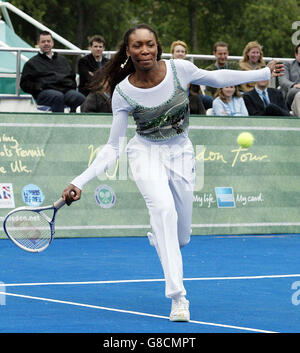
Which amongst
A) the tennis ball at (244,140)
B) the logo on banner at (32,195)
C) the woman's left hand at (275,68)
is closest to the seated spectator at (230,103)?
the tennis ball at (244,140)

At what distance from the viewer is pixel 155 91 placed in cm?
773

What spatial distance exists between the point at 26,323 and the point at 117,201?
19.9 feet

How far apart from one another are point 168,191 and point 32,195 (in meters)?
5.47

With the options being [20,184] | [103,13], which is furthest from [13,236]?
[103,13]

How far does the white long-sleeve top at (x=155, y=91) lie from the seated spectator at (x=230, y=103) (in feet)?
20.5

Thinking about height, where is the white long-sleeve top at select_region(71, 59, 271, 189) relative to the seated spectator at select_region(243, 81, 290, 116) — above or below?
below

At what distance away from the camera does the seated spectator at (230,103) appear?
14.2 metres

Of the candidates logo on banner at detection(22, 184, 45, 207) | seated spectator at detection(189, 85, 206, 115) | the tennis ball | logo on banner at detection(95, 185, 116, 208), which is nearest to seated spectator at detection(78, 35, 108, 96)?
seated spectator at detection(189, 85, 206, 115)

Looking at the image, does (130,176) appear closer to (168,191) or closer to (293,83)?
(293,83)

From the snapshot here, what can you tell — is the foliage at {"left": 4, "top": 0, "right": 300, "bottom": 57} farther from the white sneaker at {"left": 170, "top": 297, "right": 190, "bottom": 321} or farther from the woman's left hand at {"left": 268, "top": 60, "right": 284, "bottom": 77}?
the white sneaker at {"left": 170, "top": 297, "right": 190, "bottom": 321}

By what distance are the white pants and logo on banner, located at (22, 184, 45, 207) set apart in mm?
5093

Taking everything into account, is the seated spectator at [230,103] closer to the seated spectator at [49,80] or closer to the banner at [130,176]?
the banner at [130,176]

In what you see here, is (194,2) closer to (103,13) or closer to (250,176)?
(103,13)

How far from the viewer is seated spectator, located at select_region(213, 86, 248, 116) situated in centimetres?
1417
